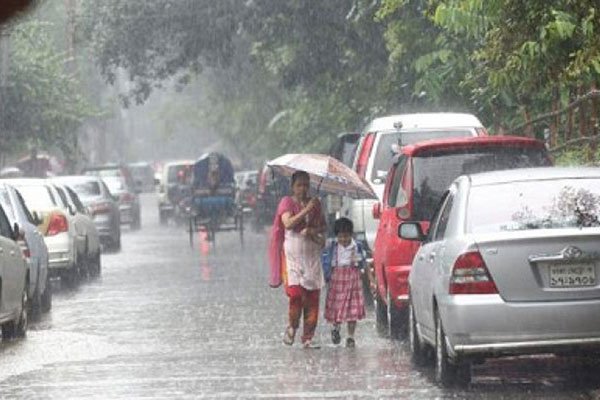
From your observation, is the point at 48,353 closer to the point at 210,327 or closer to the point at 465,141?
the point at 210,327

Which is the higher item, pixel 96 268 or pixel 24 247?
pixel 24 247

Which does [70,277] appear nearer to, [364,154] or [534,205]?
[364,154]

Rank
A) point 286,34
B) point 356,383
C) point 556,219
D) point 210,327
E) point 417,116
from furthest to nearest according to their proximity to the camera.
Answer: point 286,34 < point 417,116 < point 210,327 < point 356,383 < point 556,219

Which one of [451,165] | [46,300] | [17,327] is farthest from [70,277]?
[451,165]

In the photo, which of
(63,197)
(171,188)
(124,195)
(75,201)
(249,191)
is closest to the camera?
(63,197)

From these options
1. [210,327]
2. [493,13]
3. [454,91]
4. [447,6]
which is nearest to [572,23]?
[493,13]

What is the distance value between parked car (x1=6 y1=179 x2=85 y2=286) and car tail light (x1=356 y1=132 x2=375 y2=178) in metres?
5.85

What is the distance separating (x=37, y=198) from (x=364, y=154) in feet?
23.1

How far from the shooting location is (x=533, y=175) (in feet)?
44.7

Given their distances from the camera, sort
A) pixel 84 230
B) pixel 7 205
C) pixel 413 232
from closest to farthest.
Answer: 1. pixel 413 232
2. pixel 7 205
3. pixel 84 230

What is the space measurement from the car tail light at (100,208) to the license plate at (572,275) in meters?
26.7

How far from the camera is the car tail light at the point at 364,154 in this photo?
72.4ft

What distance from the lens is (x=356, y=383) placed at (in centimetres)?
1393

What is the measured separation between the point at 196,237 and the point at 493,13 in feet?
94.3
